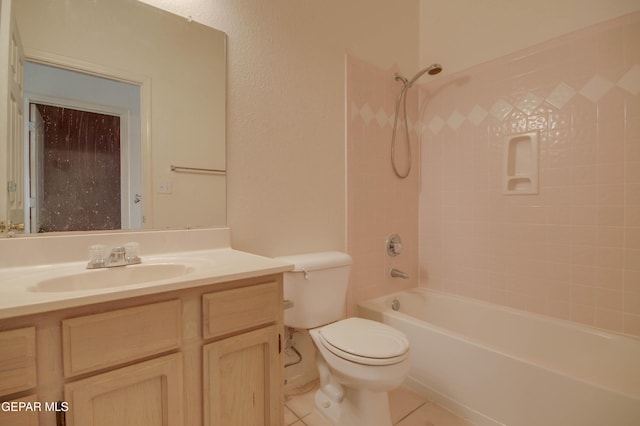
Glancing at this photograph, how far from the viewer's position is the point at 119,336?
2.45 ft

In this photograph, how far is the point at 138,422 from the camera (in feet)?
2.56

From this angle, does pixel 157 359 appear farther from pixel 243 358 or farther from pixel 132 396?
pixel 243 358

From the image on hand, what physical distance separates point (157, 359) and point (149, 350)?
0.03 meters

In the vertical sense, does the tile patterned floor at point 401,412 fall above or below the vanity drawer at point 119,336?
below

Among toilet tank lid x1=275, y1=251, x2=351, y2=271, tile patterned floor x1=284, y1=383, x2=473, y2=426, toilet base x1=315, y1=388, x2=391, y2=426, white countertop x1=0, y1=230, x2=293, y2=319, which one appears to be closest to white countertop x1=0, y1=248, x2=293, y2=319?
white countertop x1=0, y1=230, x2=293, y2=319

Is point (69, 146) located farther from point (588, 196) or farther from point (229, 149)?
point (588, 196)

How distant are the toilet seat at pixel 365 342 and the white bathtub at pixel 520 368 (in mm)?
378

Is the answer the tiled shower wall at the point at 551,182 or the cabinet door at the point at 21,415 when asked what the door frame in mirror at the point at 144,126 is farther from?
the tiled shower wall at the point at 551,182

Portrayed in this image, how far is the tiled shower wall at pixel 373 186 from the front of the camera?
1907 millimetres

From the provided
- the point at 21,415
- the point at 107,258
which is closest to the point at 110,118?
the point at 107,258

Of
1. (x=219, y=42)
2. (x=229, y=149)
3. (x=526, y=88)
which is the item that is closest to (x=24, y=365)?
(x=229, y=149)

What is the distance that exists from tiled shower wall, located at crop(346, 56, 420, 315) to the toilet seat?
0.50 m

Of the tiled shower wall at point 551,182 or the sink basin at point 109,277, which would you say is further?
the tiled shower wall at point 551,182

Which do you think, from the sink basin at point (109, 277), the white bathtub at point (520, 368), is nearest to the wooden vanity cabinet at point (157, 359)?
the sink basin at point (109, 277)
